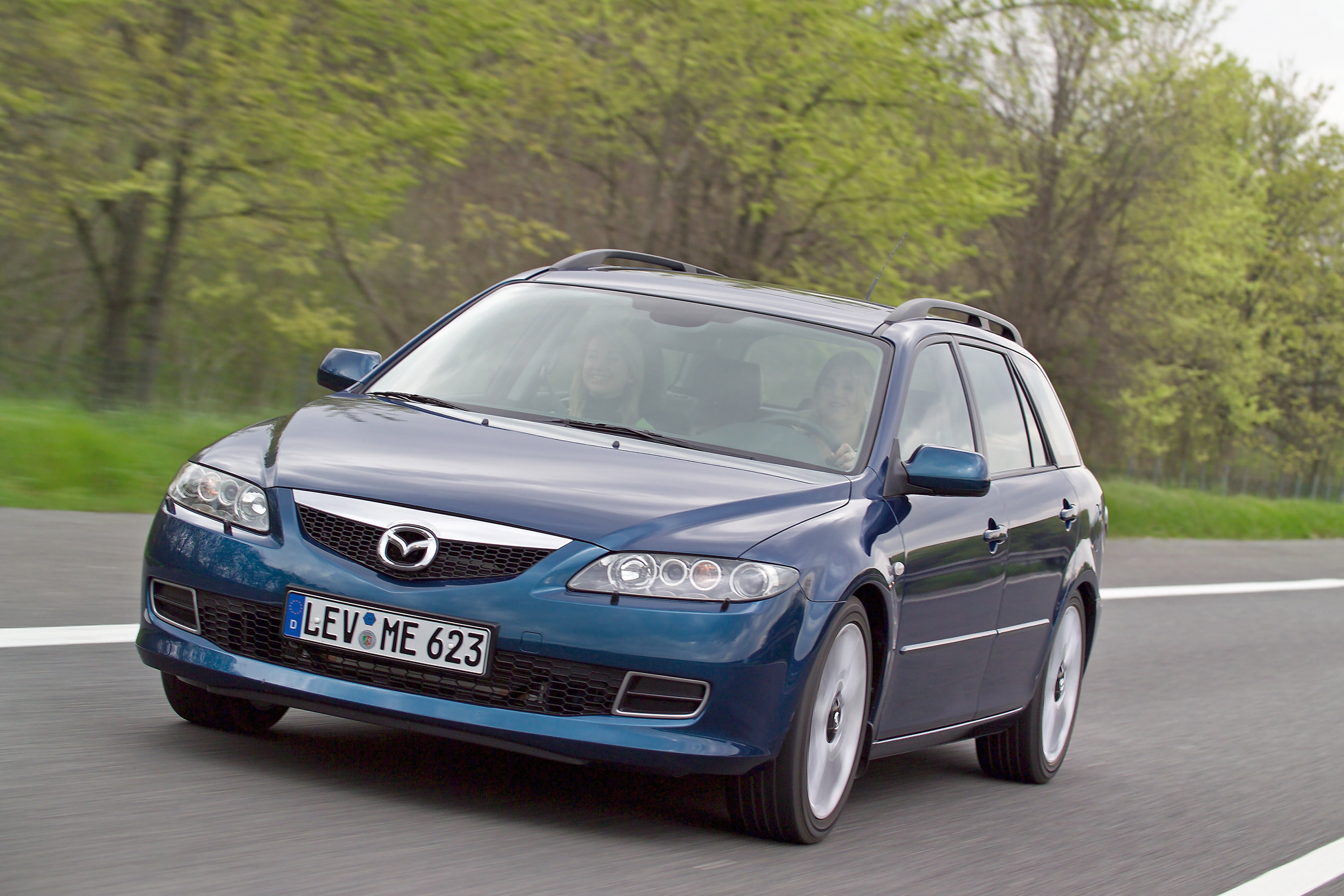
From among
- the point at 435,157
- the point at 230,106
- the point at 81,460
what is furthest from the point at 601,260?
the point at 435,157

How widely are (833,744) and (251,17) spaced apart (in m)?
13.5

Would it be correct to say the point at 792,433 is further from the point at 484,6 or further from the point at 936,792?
the point at 484,6

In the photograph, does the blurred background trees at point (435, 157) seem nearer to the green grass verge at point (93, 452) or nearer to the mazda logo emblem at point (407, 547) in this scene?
the green grass verge at point (93, 452)

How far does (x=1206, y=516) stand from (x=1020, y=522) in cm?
2672

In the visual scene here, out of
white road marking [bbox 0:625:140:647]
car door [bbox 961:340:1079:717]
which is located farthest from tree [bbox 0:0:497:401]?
car door [bbox 961:340:1079:717]

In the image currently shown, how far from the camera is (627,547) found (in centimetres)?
438

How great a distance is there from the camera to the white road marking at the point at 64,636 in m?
6.43

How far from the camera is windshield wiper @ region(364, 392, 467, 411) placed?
18.1ft

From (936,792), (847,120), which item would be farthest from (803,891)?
(847,120)

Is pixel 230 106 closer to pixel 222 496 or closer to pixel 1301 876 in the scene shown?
pixel 222 496

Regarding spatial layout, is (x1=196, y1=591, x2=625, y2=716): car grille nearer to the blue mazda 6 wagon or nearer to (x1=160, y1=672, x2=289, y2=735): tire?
the blue mazda 6 wagon

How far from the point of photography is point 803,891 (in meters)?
4.33

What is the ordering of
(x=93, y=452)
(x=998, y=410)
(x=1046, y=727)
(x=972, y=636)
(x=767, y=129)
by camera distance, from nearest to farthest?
(x=972, y=636)
(x=998, y=410)
(x=1046, y=727)
(x=93, y=452)
(x=767, y=129)

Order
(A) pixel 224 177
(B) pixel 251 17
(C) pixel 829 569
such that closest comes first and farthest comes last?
(C) pixel 829 569 < (B) pixel 251 17 < (A) pixel 224 177
